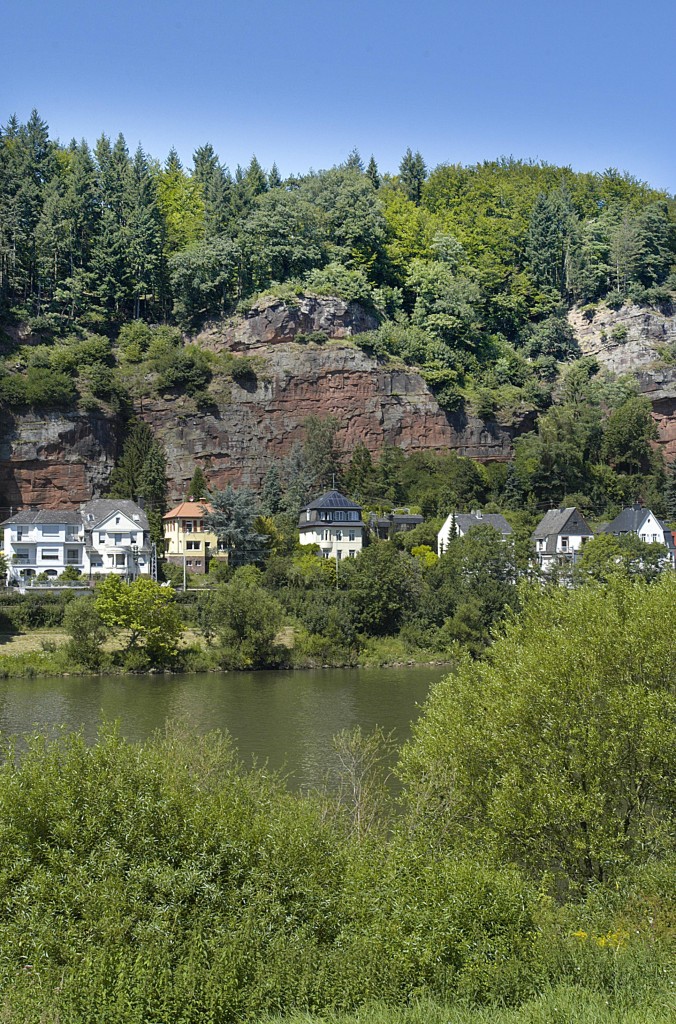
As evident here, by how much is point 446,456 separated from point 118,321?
87.7 ft

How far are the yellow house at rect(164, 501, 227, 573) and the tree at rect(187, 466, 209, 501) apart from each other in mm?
2778

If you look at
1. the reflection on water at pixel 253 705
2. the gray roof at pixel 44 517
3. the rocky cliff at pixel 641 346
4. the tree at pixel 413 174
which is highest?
the tree at pixel 413 174

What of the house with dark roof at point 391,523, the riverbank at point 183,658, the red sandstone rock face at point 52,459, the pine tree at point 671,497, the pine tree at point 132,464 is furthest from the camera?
the pine tree at point 671,497

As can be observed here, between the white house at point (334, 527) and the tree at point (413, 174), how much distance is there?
158 ft

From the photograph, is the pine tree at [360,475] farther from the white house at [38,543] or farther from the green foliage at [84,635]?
the green foliage at [84,635]

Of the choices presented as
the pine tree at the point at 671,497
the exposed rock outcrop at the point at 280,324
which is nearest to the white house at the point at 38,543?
the exposed rock outcrop at the point at 280,324

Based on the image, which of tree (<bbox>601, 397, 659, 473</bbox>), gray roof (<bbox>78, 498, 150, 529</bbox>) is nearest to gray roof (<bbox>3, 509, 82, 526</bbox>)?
gray roof (<bbox>78, 498, 150, 529</bbox>)

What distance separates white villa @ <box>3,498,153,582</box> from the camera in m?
58.6

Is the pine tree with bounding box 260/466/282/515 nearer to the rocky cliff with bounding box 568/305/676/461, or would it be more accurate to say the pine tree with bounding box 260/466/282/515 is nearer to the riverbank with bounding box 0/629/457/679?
the riverbank with bounding box 0/629/457/679

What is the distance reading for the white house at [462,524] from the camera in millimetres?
61312

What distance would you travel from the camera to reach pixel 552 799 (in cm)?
1495

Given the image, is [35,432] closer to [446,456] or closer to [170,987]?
[446,456]

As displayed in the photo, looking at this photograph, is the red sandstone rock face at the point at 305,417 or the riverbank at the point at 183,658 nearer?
the riverbank at the point at 183,658

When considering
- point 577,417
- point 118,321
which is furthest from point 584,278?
point 118,321
